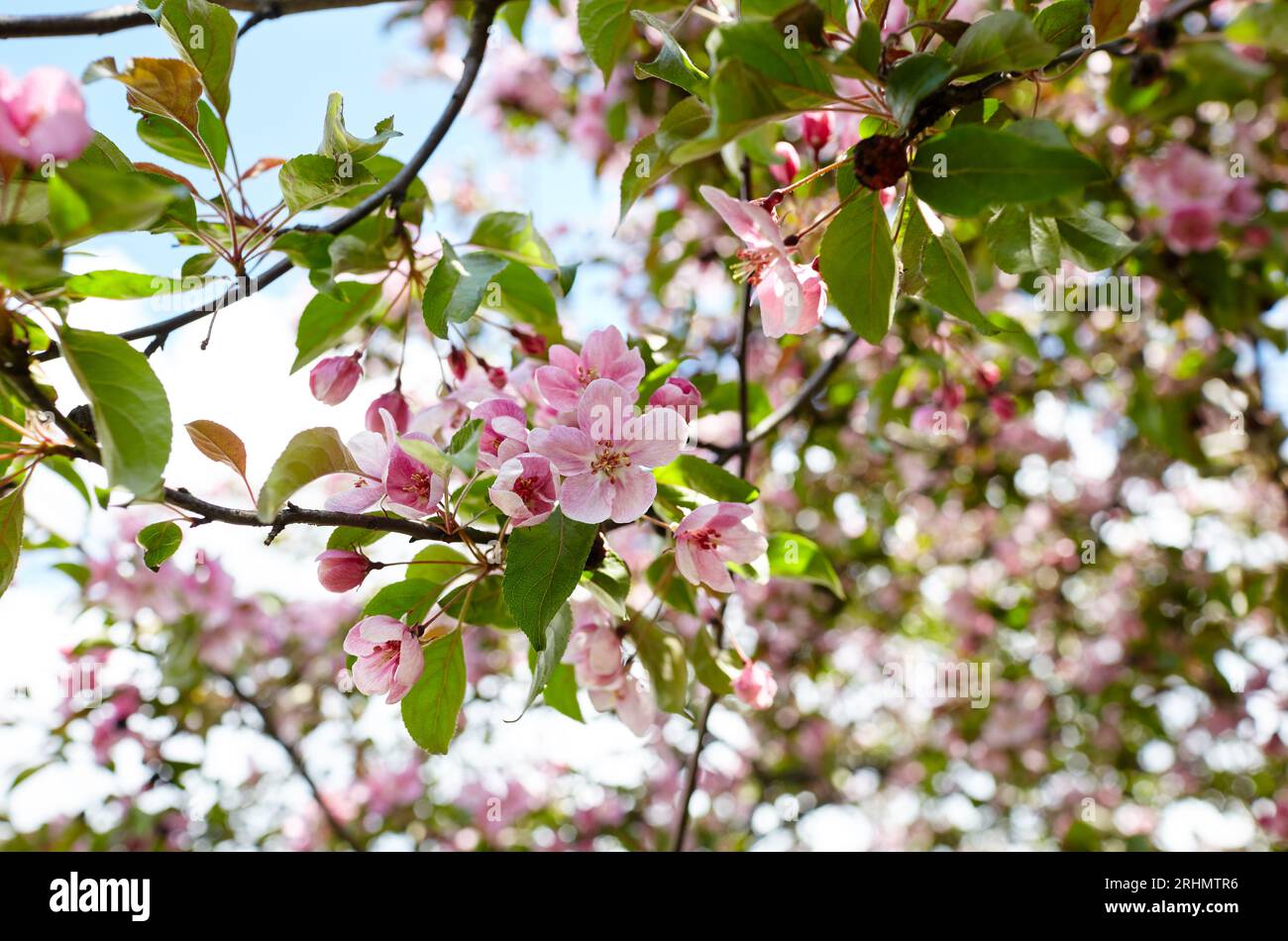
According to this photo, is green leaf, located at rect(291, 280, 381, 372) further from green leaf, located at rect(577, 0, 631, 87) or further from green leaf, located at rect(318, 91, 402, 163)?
green leaf, located at rect(577, 0, 631, 87)

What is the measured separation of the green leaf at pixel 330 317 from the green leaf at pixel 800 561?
1.88 ft

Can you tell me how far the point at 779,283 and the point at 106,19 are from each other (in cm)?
92

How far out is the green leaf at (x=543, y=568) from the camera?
0.78m

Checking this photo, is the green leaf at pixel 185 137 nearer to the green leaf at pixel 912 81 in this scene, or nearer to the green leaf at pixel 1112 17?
the green leaf at pixel 912 81

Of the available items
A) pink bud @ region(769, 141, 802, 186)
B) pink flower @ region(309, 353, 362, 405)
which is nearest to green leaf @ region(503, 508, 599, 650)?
pink flower @ region(309, 353, 362, 405)

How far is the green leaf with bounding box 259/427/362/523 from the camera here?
0.71 m

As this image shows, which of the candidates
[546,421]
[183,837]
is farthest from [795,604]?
[546,421]

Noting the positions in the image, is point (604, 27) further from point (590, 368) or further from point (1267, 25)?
point (1267, 25)

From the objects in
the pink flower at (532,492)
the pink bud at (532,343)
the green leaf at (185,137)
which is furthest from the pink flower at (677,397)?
the green leaf at (185,137)

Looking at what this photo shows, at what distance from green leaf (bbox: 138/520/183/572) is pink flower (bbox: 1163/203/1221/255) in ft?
7.37

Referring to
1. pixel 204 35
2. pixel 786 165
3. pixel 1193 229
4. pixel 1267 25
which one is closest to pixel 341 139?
pixel 204 35

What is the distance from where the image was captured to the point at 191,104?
3.19ft
